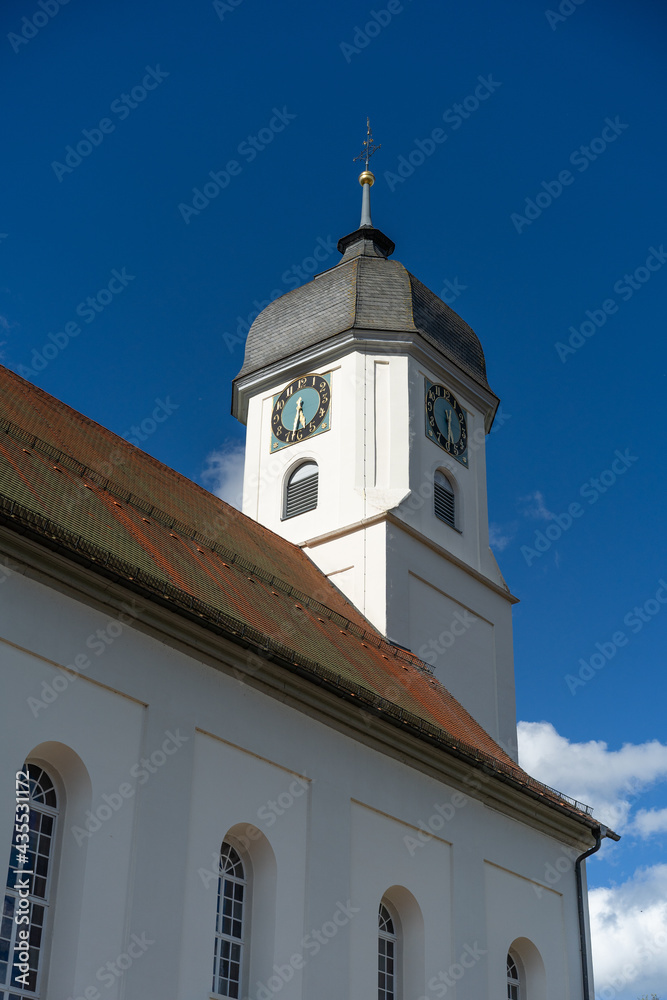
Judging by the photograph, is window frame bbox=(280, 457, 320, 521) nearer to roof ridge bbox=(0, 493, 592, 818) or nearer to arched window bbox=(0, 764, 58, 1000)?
roof ridge bbox=(0, 493, 592, 818)

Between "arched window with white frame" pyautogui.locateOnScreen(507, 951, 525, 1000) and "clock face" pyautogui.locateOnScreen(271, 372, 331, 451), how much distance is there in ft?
40.8

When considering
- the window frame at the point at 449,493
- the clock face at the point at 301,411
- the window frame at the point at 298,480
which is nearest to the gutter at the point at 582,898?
the window frame at the point at 449,493

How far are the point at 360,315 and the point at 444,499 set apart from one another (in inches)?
182

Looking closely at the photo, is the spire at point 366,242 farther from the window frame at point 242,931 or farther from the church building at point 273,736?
the window frame at point 242,931

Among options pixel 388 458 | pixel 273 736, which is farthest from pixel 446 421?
pixel 273 736

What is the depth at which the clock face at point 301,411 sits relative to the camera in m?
28.6

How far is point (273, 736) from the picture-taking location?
16.6 m

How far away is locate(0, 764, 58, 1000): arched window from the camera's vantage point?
502 inches

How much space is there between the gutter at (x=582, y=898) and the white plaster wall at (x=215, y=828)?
2.23 ft

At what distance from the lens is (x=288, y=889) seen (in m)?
16.0

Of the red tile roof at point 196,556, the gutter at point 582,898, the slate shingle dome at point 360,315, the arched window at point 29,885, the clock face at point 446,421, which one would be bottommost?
the arched window at point 29,885

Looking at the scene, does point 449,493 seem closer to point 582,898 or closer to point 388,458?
point 388,458

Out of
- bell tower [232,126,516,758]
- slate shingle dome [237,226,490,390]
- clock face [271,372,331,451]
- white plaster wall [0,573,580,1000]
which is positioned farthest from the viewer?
slate shingle dome [237,226,490,390]

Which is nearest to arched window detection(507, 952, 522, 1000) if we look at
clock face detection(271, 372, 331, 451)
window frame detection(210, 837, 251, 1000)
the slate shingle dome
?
window frame detection(210, 837, 251, 1000)
